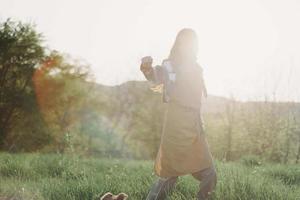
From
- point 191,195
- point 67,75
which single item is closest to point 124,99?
point 67,75

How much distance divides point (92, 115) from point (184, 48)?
4335 centimetres

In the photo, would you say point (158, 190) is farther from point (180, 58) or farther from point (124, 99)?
point (124, 99)

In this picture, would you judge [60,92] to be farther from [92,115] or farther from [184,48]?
[184,48]

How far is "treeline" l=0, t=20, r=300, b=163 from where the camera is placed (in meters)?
27.9

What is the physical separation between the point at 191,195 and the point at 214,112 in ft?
117

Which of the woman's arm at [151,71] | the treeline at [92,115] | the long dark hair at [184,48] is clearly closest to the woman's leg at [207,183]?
the woman's arm at [151,71]

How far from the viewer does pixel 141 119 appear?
46.1 meters

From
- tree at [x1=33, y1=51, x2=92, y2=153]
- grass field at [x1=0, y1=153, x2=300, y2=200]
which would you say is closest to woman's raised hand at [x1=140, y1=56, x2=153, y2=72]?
grass field at [x1=0, y1=153, x2=300, y2=200]

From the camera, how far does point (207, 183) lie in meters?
5.14

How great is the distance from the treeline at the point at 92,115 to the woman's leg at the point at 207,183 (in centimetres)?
1201

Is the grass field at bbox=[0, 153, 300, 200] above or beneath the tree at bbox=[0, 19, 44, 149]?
beneath

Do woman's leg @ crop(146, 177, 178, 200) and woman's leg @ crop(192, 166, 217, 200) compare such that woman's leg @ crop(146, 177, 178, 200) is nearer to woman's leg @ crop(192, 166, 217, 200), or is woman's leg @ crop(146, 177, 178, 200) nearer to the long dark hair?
woman's leg @ crop(192, 166, 217, 200)

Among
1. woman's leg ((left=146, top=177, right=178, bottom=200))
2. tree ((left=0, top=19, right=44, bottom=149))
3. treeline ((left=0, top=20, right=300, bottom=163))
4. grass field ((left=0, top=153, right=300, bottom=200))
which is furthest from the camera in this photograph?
tree ((left=0, top=19, right=44, bottom=149))

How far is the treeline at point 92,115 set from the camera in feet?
91.5
